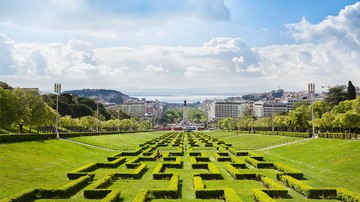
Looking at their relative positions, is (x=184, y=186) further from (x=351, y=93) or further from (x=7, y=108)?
(x=351, y=93)

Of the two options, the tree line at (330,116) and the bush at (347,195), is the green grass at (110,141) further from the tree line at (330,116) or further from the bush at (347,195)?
the bush at (347,195)

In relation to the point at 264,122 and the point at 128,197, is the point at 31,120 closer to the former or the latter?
the point at 128,197

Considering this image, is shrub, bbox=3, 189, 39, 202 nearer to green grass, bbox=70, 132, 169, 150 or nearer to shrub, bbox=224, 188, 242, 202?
shrub, bbox=224, 188, 242, 202

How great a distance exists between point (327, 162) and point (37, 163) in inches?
1090

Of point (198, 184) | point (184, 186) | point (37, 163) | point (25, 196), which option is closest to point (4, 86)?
point (37, 163)

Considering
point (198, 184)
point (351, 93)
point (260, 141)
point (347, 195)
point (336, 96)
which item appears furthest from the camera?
point (336, 96)

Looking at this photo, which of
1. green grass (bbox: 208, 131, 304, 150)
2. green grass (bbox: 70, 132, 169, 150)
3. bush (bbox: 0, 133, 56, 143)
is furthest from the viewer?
green grass (bbox: 208, 131, 304, 150)

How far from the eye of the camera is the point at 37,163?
34.7 m

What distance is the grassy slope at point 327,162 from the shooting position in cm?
2933

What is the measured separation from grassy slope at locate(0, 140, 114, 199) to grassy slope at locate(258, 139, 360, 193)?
65.0 ft

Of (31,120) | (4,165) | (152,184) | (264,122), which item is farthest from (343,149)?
(264,122)

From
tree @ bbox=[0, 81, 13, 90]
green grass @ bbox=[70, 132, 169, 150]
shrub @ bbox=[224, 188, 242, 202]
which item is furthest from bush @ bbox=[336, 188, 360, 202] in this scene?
tree @ bbox=[0, 81, 13, 90]

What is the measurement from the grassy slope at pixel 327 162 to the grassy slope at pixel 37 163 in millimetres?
19826

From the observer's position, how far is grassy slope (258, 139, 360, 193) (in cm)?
2933
